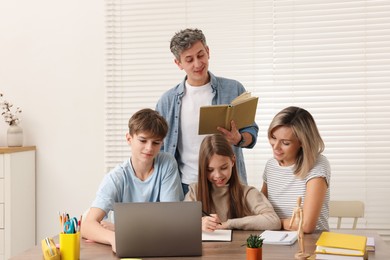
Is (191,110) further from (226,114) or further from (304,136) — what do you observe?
(304,136)

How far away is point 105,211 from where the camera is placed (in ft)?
8.15

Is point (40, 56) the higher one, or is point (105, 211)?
point (40, 56)

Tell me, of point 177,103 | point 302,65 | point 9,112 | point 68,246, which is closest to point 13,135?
point 9,112

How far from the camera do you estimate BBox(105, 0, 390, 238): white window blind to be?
3.96 metres

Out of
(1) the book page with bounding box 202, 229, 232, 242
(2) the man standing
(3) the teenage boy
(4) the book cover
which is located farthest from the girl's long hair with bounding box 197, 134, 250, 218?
(4) the book cover

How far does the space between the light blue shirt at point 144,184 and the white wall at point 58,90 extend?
185 centimetres

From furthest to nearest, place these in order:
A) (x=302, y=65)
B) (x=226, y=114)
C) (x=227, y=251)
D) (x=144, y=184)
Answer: (x=302, y=65)
(x=226, y=114)
(x=144, y=184)
(x=227, y=251)

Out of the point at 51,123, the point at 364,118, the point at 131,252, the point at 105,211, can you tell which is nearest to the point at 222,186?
the point at 105,211

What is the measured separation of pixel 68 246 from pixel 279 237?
2.68ft

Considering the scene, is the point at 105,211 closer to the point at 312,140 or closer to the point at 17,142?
the point at 312,140

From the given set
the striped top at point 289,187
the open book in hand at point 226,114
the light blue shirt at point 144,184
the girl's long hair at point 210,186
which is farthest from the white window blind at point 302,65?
the light blue shirt at point 144,184

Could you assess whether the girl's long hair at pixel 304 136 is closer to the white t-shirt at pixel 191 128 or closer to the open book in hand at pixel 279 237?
the open book in hand at pixel 279 237

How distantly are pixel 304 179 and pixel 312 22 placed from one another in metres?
1.73

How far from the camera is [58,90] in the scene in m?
4.47
